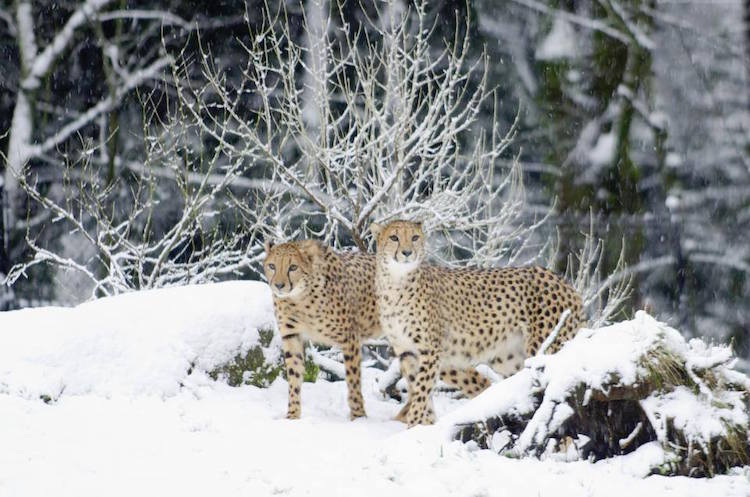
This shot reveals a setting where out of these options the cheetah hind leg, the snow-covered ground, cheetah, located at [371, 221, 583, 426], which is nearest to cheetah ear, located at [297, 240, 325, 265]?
cheetah, located at [371, 221, 583, 426]

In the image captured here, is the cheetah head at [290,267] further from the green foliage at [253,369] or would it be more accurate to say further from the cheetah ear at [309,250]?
the green foliage at [253,369]

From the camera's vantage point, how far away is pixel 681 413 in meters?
5.74

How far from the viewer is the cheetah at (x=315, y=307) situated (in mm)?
7715

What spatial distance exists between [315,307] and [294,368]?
0.45 meters

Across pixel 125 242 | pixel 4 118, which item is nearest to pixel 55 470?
pixel 125 242

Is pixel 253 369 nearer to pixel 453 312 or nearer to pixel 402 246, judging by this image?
pixel 453 312

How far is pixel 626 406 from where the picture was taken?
236 inches

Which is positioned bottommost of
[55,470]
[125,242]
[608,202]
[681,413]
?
[55,470]

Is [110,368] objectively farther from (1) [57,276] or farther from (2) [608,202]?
(2) [608,202]

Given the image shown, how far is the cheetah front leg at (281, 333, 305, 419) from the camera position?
7.73 m

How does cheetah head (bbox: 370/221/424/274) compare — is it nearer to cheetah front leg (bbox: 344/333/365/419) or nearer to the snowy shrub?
cheetah front leg (bbox: 344/333/365/419)

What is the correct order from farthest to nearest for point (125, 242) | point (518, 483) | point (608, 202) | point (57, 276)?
point (608, 202)
point (57, 276)
point (125, 242)
point (518, 483)

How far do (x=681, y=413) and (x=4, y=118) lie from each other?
12.3 metres

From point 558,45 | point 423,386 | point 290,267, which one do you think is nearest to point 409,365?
point 423,386
